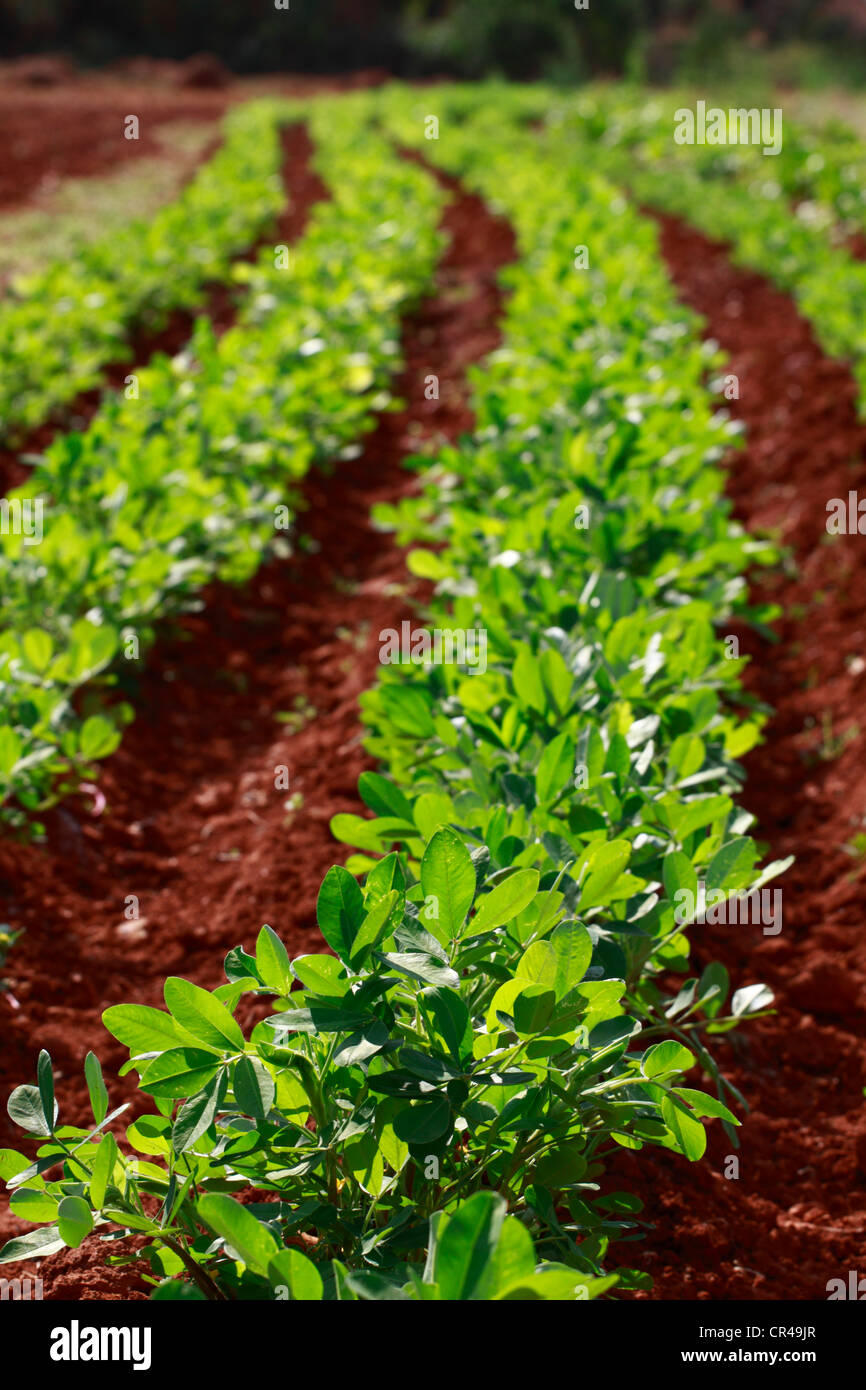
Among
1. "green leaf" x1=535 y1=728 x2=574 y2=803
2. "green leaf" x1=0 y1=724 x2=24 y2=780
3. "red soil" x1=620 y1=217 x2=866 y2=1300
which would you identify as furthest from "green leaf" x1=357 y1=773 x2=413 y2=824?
"green leaf" x1=0 y1=724 x2=24 y2=780

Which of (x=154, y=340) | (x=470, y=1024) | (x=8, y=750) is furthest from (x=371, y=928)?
(x=154, y=340)

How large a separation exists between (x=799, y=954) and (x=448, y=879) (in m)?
1.91

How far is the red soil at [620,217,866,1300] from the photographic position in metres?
2.15

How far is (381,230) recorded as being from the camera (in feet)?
29.0

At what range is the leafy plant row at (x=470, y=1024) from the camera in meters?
1.42

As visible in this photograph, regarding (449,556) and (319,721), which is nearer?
(449,556)

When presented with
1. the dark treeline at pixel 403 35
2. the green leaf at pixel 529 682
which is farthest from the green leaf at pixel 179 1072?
the dark treeline at pixel 403 35

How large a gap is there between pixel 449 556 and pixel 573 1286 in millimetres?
2533

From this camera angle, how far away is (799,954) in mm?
3076

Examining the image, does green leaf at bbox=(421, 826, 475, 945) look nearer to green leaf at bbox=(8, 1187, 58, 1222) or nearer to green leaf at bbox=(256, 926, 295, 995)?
green leaf at bbox=(256, 926, 295, 995)

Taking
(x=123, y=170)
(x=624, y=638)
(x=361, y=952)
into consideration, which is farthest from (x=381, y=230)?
(x=123, y=170)

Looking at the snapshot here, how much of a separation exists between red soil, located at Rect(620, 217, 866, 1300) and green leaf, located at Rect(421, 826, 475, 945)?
2.98ft
